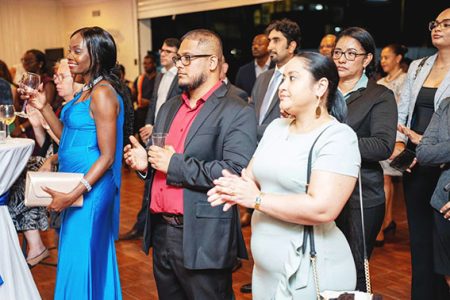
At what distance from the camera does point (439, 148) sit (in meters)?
2.54

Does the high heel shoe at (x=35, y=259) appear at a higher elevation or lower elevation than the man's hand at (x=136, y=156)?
lower

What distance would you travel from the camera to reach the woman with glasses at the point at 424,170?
2939mm

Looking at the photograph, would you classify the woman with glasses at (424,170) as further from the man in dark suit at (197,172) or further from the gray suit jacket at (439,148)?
the man in dark suit at (197,172)

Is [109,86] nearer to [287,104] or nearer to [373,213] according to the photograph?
[287,104]

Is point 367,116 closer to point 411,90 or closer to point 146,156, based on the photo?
point 411,90

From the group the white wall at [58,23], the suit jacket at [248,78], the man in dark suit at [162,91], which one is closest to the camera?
the man in dark suit at [162,91]


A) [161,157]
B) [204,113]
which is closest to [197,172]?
[161,157]

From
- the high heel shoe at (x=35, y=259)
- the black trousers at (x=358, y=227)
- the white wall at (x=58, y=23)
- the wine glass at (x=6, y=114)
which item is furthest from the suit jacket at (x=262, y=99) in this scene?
the white wall at (x=58, y=23)

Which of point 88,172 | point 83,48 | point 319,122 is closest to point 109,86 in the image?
point 83,48

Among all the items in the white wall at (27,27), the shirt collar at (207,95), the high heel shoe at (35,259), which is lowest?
the high heel shoe at (35,259)

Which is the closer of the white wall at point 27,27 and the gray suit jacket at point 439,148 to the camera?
the gray suit jacket at point 439,148

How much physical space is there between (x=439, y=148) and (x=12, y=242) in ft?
7.81

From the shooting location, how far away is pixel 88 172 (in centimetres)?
256

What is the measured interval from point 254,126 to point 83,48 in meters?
0.99
